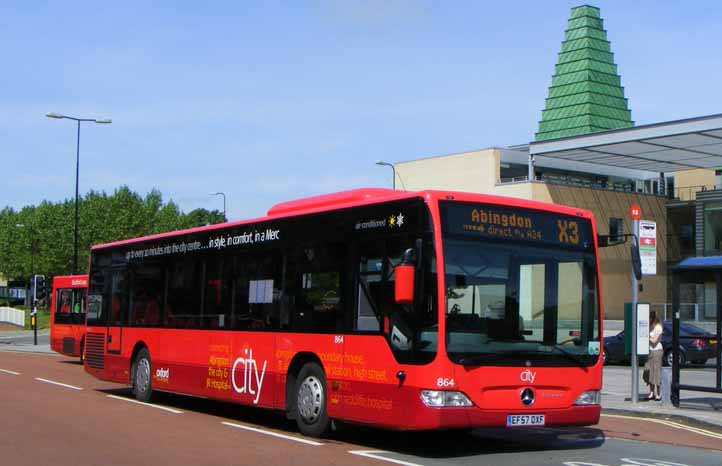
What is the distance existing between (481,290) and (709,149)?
117 feet

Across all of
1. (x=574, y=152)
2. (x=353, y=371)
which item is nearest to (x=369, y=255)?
(x=353, y=371)

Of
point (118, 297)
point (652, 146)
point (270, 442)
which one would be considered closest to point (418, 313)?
point (270, 442)

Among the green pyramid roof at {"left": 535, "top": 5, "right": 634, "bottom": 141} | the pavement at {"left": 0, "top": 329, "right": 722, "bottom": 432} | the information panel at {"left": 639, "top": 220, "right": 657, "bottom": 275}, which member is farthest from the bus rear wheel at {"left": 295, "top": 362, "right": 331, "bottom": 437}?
the green pyramid roof at {"left": 535, "top": 5, "right": 634, "bottom": 141}

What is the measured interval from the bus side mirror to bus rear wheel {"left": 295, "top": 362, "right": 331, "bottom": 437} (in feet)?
8.00

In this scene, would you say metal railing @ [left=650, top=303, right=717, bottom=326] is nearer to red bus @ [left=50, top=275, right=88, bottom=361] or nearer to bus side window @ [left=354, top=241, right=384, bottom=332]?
bus side window @ [left=354, top=241, right=384, bottom=332]

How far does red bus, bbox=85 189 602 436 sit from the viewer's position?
1058 centimetres

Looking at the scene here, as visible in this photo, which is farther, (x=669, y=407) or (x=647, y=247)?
(x=647, y=247)

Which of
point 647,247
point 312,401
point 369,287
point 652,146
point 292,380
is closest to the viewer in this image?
point 369,287

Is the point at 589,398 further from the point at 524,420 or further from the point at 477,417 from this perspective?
the point at 477,417

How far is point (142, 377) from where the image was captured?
58.3 feet

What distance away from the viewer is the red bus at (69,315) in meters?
30.5

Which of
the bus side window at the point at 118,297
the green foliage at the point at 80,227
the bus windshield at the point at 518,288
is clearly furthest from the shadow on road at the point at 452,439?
the green foliage at the point at 80,227

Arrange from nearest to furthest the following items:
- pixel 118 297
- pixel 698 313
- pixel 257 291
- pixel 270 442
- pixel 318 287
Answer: pixel 270 442, pixel 318 287, pixel 257 291, pixel 118 297, pixel 698 313

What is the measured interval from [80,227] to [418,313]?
7857cm
